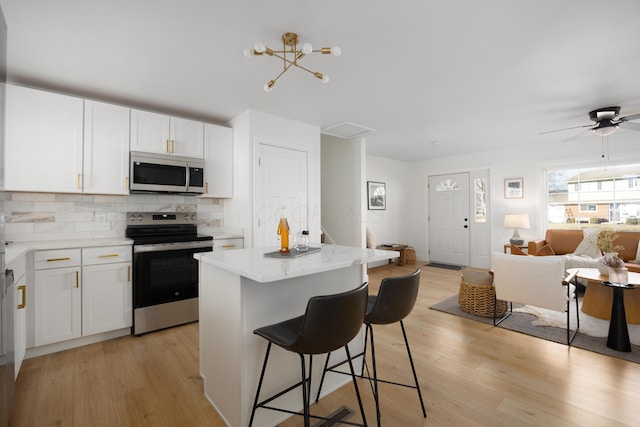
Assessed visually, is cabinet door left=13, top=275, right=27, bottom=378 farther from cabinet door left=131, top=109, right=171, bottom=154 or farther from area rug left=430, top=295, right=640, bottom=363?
area rug left=430, top=295, right=640, bottom=363

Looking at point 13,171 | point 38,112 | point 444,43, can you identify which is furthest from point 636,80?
point 13,171

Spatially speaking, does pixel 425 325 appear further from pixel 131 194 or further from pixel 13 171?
pixel 13 171

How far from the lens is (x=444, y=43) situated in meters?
2.20

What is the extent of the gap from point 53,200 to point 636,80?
19.3 feet

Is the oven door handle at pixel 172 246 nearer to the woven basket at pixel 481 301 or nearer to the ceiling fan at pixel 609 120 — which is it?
the woven basket at pixel 481 301

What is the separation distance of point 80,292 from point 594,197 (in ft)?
24.0

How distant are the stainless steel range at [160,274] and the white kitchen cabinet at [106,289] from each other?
0.26 ft

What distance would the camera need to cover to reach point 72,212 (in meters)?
3.07

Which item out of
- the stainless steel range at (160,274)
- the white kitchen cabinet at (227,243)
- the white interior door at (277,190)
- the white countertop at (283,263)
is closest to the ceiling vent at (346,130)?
A: the white interior door at (277,190)

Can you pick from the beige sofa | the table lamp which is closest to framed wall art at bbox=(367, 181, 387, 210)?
the table lamp

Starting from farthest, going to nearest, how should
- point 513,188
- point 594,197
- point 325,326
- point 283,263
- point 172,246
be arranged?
point 513,188 < point 594,197 < point 172,246 < point 283,263 < point 325,326

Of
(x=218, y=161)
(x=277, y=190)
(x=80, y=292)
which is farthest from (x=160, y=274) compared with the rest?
(x=277, y=190)

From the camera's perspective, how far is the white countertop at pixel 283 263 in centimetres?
134

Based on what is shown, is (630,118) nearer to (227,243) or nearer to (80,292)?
(227,243)
